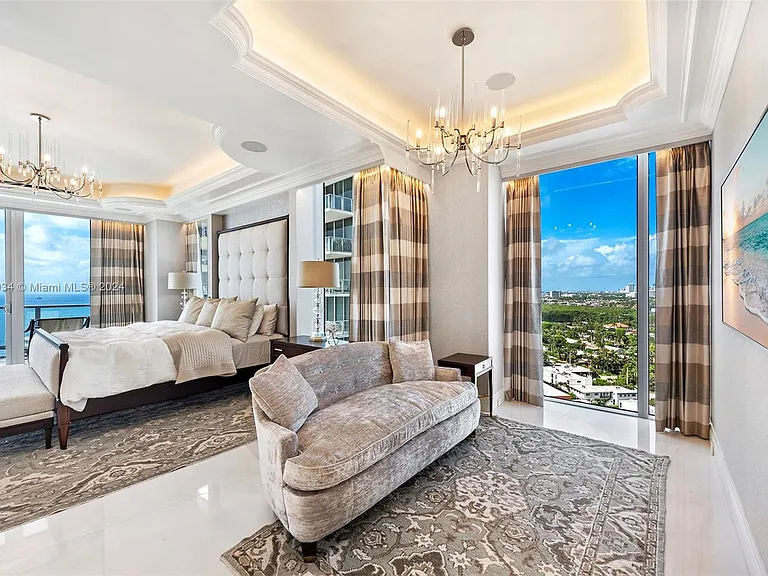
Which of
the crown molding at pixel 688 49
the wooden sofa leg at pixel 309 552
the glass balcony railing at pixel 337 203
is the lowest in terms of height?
the wooden sofa leg at pixel 309 552

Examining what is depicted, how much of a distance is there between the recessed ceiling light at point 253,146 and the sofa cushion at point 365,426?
2451 mm

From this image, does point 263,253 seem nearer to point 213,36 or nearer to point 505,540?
point 213,36

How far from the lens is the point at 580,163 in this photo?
3492 mm

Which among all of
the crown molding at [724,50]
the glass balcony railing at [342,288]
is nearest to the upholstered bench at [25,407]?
the glass balcony railing at [342,288]

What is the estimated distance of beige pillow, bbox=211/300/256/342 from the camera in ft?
14.1

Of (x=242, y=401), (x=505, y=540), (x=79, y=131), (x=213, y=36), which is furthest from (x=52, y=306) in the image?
(x=505, y=540)

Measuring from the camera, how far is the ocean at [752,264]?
138 centimetres

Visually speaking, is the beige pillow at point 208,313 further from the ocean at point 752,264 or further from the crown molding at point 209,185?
the ocean at point 752,264

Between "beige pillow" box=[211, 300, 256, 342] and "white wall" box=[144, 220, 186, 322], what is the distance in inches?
96.5

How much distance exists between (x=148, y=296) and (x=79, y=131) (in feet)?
10.9

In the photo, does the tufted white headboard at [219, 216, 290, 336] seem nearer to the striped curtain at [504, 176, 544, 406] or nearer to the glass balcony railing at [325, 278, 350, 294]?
the glass balcony railing at [325, 278, 350, 294]

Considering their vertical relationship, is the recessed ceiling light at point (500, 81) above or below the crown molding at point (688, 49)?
above

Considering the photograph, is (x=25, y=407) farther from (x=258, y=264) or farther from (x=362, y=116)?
(x=362, y=116)

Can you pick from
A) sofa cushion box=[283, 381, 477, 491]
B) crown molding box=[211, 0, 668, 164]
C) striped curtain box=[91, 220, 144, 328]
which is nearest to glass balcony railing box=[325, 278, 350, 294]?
crown molding box=[211, 0, 668, 164]
